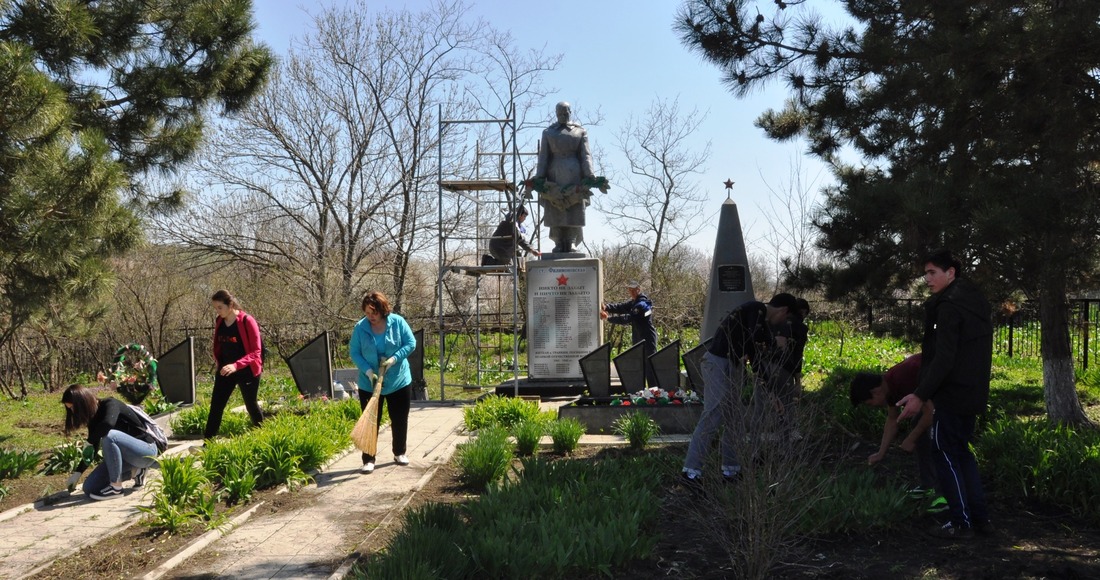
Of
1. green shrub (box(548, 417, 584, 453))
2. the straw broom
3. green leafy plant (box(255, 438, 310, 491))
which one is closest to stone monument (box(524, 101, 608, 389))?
green shrub (box(548, 417, 584, 453))

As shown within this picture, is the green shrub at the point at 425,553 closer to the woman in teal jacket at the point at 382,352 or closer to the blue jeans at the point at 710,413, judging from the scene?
the blue jeans at the point at 710,413

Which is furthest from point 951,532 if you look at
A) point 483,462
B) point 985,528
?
point 483,462

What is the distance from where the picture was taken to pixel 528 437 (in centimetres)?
745

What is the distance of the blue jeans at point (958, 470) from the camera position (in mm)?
4750

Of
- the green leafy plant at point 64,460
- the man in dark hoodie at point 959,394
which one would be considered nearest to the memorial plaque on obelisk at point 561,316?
the green leafy plant at point 64,460

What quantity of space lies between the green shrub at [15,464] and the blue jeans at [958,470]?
6606 millimetres

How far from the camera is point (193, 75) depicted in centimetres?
975

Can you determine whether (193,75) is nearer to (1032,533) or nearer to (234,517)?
(234,517)

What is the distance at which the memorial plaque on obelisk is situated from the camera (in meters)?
12.3

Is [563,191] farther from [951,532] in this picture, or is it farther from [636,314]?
[951,532]

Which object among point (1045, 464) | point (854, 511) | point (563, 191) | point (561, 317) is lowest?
point (854, 511)

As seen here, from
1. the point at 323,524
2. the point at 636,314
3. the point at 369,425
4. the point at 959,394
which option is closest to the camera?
the point at 959,394

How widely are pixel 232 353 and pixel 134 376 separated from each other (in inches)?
128

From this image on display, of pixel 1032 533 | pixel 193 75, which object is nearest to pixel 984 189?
pixel 1032 533
